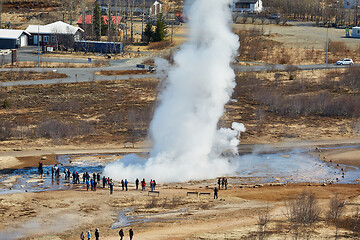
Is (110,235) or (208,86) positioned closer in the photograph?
(110,235)

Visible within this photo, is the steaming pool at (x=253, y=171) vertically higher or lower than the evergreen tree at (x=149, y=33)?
lower

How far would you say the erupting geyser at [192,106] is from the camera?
49562 millimetres

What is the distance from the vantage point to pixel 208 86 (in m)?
50.2

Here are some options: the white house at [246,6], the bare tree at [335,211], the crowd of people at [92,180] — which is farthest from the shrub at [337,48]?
the bare tree at [335,211]

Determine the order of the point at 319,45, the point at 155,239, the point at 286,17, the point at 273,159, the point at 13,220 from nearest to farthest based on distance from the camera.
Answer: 1. the point at 155,239
2. the point at 13,220
3. the point at 273,159
4. the point at 319,45
5. the point at 286,17

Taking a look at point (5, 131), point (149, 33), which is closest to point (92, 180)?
point (5, 131)

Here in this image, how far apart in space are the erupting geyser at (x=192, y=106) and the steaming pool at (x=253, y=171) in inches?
103

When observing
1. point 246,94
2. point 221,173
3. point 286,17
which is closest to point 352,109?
point 246,94

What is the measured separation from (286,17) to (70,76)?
64541 millimetres

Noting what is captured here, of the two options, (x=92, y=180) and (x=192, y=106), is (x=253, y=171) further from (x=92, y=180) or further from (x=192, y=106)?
(x=92, y=180)

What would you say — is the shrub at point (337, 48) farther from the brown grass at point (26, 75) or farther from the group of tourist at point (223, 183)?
the group of tourist at point (223, 183)

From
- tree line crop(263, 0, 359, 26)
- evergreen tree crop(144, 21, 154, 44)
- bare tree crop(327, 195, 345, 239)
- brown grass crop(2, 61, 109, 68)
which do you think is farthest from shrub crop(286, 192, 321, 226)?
tree line crop(263, 0, 359, 26)

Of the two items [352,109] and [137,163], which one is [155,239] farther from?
[352,109]

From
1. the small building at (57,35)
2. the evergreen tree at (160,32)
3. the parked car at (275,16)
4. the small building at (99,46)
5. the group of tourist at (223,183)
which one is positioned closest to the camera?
the group of tourist at (223,183)
